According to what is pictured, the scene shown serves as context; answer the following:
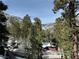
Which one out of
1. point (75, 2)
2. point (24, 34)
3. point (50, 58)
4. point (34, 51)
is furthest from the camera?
point (24, 34)

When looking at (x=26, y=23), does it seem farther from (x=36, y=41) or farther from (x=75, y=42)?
(x=75, y=42)

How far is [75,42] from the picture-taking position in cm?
3256

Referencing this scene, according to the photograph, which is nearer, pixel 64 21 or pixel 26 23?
pixel 64 21

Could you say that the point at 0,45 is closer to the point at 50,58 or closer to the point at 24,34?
the point at 50,58

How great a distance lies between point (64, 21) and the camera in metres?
33.6

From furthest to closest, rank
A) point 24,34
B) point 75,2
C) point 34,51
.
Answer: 1. point 24,34
2. point 34,51
3. point 75,2

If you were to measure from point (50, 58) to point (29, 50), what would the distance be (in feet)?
85.2

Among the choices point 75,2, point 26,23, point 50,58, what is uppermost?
point 26,23

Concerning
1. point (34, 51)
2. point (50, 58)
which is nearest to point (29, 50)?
point (34, 51)

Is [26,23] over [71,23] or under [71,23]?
over

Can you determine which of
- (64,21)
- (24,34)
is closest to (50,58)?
(24,34)

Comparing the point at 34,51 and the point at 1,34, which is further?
the point at 34,51

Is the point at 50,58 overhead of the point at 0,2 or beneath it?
beneath

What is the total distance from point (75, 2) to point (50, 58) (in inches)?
1812
